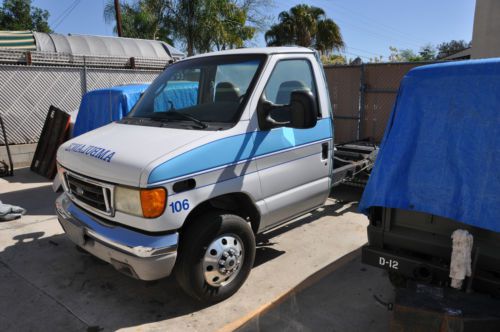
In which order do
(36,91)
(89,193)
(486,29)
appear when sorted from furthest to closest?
(486,29) → (36,91) → (89,193)

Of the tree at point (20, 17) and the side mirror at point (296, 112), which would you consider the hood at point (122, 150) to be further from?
the tree at point (20, 17)

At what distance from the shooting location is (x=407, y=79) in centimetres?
308

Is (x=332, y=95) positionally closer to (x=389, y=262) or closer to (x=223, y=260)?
(x=223, y=260)

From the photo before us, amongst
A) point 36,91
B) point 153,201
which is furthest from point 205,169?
point 36,91

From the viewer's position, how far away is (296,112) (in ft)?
12.0

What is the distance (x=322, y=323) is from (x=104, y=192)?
6.88 feet

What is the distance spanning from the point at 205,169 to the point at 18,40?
13.6m

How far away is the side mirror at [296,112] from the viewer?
11.9 feet

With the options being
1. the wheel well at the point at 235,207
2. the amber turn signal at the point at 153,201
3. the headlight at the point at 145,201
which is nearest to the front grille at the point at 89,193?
Result: the headlight at the point at 145,201

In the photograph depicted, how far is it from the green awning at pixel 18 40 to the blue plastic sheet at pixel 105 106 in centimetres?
742

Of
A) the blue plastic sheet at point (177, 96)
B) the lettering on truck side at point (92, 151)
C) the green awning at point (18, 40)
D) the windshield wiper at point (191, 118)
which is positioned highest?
the green awning at point (18, 40)

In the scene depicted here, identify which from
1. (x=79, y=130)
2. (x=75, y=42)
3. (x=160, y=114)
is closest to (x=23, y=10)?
(x=75, y=42)

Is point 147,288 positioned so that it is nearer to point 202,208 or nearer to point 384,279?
point 202,208

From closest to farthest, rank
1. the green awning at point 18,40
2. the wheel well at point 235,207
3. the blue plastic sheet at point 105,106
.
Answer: the wheel well at point 235,207
the blue plastic sheet at point 105,106
the green awning at point 18,40
